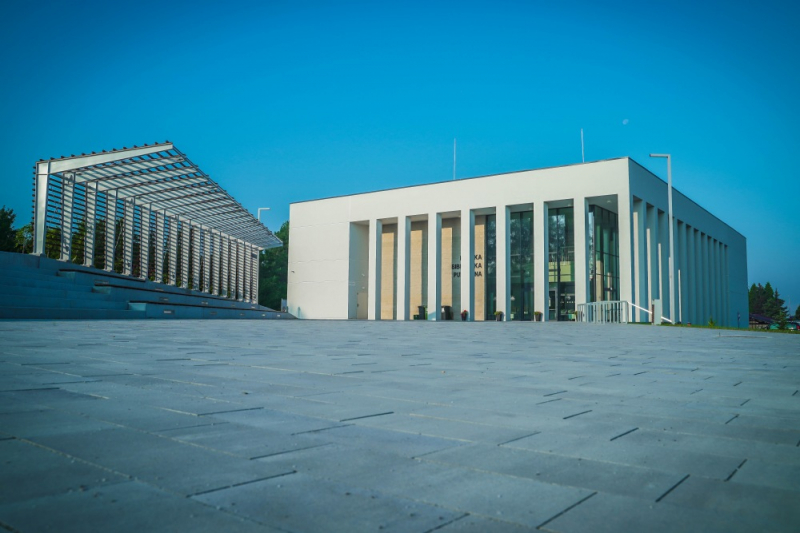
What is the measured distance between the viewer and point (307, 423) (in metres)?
3.33

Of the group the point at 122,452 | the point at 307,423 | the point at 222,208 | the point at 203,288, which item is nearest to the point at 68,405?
the point at 122,452

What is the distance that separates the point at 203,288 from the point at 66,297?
58.4 ft

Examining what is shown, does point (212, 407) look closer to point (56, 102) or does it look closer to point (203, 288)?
point (203, 288)

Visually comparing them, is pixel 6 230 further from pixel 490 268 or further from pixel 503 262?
pixel 503 262

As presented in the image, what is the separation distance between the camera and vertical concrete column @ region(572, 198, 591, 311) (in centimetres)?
3728

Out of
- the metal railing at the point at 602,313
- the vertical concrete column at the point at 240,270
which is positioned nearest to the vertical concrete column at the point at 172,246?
the vertical concrete column at the point at 240,270

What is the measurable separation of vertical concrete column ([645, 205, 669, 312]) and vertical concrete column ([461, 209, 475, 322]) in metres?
12.7

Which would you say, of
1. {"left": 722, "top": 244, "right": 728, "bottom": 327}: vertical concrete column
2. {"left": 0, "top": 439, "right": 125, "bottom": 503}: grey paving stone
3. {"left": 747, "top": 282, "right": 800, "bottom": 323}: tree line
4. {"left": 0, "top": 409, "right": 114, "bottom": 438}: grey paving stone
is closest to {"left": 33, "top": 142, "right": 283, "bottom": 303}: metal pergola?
{"left": 0, "top": 409, "right": 114, "bottom": 438}: grey paving stone

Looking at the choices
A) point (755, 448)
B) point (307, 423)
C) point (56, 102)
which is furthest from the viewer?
point (56, 102)

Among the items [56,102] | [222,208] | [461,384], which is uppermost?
[56,102]

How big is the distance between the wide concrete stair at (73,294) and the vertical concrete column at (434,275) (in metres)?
19.7

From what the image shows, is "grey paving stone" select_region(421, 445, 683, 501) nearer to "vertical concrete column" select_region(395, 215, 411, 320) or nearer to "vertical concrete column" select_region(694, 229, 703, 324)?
Answer: "vertical concrete column" select_region(395, 215, 411, 320)

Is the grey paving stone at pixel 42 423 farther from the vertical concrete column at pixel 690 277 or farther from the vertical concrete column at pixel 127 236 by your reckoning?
the vertical concrete column at pixel 690 277

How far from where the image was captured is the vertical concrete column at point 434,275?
44.2 meters
